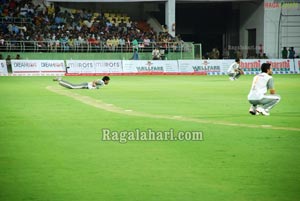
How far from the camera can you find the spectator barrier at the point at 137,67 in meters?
46.9

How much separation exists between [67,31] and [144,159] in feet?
139

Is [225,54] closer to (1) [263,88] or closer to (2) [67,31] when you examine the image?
(2) [67,31]

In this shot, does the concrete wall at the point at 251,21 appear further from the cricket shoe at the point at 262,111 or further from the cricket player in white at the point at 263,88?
the cricket player in white at the point at 263,88

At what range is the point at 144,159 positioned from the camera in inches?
448

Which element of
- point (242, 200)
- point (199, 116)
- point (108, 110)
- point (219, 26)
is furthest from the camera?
point (219, 26)

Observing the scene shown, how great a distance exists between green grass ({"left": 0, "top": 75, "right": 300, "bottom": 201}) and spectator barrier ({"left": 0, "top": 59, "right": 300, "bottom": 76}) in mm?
26959

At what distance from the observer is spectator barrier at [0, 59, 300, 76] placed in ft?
154

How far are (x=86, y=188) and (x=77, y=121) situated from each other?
26.9 feet

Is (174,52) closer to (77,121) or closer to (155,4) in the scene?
(155,4)

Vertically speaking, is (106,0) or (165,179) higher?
(106,0)

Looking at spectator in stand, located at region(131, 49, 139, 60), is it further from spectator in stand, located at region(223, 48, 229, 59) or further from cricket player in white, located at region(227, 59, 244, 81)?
cricket player in white, located at region(227, 59, 244, 81)

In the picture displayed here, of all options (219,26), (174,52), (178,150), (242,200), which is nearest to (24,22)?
(174,52)

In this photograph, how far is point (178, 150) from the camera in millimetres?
12320

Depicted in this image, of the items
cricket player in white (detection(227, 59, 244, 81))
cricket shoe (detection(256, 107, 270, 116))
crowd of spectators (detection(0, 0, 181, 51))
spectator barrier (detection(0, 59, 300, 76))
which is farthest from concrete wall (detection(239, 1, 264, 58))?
cricket shoe (detection(256, 107, 270, 116))
